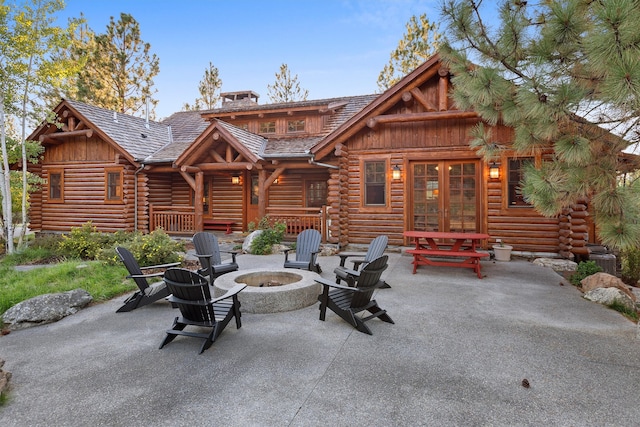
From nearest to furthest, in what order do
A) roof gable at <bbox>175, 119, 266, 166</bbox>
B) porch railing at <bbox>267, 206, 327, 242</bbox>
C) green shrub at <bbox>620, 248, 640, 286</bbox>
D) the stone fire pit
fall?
the stone fire pit, green shrub at <bbox>620, 248, 640, 286</bbox>, porch railing at <bbox>267, 206, 327, 242</bbox>, roof gable at <bbox>175, 119, 266, 166</bbox>

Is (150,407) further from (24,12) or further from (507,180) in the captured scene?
(24,12)

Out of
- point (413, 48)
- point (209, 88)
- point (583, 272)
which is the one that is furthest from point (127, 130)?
point (209, 88)

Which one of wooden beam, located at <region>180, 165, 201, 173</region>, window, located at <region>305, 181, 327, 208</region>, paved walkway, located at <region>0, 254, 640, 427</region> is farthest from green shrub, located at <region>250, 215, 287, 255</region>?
paved walkway, located at <region>0, 254, 640, 427</region>

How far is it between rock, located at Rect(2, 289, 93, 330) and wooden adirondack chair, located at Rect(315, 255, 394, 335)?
3.62 metres

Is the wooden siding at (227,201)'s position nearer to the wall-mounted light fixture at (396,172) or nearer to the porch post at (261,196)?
the porch post at (261,196)

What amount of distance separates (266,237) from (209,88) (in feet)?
80.5

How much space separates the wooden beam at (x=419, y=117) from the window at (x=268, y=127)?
6717mm

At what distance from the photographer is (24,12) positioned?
880 centimetres

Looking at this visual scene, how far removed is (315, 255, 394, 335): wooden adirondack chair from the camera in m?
3.93

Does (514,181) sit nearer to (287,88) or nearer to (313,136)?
(313,136)

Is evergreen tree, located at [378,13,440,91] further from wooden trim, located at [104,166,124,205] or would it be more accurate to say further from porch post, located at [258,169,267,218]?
wooden trim, located at [104,166,124,205]

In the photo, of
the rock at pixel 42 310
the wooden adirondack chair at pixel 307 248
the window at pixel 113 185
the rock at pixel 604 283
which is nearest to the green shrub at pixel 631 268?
the rock at pixel 604 283

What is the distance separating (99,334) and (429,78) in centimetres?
898

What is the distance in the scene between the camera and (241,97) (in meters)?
19.7
